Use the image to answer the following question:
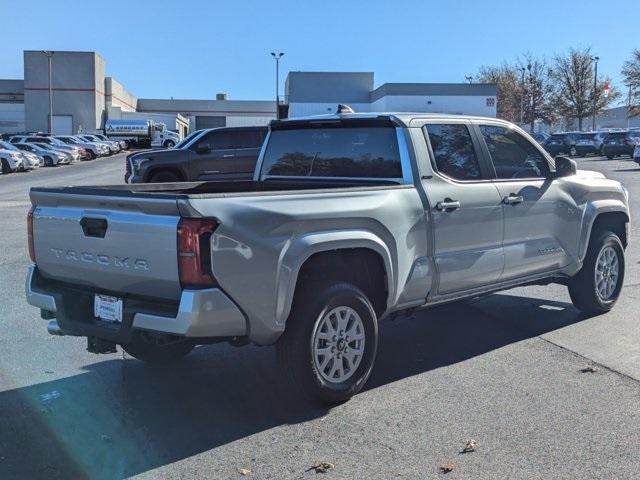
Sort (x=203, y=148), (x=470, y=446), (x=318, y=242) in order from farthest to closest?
(x=203, y=148) → (x=318, y=242) → (x=470, y=446)

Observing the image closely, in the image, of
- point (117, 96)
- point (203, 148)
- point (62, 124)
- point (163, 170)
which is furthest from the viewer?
point (117, 96)

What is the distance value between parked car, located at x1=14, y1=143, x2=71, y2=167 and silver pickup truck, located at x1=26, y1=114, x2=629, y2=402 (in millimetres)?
37778

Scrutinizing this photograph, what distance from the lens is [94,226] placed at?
441cm

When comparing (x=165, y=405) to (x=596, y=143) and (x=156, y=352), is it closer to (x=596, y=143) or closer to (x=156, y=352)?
(x=156, y=352)

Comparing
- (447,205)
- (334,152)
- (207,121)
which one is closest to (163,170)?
(334,152)

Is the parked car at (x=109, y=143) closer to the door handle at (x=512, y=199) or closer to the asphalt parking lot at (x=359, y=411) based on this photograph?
the asphalt parking lot at (x=359, y=411)

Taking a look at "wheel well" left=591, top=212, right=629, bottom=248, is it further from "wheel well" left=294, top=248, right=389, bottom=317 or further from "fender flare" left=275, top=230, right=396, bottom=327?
"fender flare" left=275, top=230, right=396, bottom=327

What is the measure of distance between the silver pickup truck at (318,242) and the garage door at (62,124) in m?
73.4

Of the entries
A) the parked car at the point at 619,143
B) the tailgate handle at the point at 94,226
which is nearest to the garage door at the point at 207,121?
the parked car at the point at 619,143

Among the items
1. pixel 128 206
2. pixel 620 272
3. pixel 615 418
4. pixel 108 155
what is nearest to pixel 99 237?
pixel 128 206

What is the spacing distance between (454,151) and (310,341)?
2.20 m

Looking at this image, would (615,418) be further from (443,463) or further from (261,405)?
(261,405)

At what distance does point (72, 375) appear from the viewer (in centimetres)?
539

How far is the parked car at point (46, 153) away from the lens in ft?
135
